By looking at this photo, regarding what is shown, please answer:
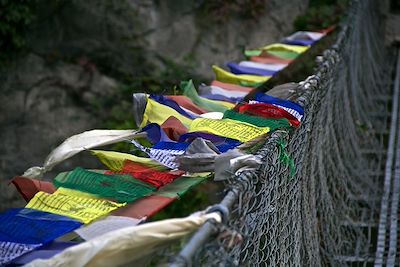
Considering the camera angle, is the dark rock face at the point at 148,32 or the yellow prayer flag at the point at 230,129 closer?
the yellow prayer flag at the point at 230,129

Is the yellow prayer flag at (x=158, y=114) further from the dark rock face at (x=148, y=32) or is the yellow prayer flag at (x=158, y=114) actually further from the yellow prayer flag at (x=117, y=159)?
the dark rock face at (x=148, y=32)

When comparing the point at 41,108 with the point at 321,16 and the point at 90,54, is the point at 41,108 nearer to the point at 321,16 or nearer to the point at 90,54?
the point at 90,54

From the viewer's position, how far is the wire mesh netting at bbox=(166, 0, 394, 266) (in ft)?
8.09

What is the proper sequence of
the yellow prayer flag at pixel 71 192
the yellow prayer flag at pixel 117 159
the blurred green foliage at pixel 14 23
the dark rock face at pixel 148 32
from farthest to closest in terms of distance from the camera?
the dark rock face at pixel 148 32, the blurred green foliage at pixel 14 23, the yellow prayer flag at pixel 117 159, the yellow prayer flag at pixel 71 192

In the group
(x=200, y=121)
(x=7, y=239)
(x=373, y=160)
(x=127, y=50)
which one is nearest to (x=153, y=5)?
(x=127, y=50)

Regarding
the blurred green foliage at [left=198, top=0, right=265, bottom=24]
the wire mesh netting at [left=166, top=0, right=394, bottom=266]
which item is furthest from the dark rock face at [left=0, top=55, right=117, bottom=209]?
the wire mesh netting at [left=166, top=0, right=394, bottom=266]

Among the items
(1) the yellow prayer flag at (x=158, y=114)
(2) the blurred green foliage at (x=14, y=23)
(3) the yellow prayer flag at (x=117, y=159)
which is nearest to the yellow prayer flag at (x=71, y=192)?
(3) the yellow prayer flag at (x=117, y=159)

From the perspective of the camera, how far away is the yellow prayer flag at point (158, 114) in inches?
151

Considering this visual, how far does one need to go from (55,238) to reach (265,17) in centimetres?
733

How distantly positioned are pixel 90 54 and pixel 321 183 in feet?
17.5

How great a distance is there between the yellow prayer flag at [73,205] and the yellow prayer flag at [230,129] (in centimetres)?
75

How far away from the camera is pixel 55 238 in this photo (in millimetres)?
2527

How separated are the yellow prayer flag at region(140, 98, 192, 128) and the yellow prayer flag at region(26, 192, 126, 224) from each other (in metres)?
0.99

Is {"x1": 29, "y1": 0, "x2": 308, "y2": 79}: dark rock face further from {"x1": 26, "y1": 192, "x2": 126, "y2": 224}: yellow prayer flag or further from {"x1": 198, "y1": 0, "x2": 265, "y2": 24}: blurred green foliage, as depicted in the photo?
{"x1": 26, "y1": 192, "x2": 126, "y2": 224}: yellow prayer flag
